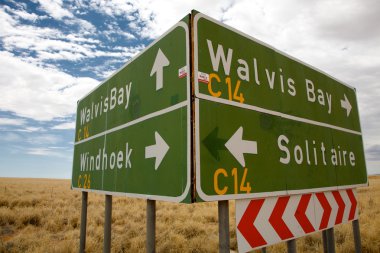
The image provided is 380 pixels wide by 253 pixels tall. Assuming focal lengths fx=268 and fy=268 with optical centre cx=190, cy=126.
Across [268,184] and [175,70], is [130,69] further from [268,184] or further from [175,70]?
[268,184]

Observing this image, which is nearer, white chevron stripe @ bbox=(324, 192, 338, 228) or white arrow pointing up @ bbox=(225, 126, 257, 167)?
white arrow pointing up @ bbox=(225, 126, 257, 167)

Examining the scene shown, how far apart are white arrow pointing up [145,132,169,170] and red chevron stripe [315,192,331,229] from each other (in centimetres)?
209

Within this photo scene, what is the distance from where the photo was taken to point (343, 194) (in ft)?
12.5

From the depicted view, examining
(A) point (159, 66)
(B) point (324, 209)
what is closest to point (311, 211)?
(B) point (324, 209)

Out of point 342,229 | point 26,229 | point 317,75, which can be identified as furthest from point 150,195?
point 26,229

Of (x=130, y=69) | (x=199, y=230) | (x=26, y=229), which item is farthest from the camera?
(x=26, y=229)

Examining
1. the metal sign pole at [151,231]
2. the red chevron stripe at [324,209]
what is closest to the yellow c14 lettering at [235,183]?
the metal sign pole at [151,231]

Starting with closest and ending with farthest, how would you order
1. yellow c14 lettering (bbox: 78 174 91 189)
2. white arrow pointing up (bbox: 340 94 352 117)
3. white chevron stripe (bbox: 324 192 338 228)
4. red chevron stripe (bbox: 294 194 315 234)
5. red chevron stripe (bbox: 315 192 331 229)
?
red chevron stripe (bbox: 294 194 315 234)
red chevron stripe (bbox: 315 192 331 229)
white chevron stripe (bbox: 324 192 338 228)
white arrow pointing up (bbox: 340 94 352 117)
yellow c14 lettering (bbox: 78 174 91 189)

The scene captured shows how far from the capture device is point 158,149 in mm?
2467

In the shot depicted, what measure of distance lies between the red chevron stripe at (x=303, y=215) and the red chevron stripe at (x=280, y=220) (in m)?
0.25

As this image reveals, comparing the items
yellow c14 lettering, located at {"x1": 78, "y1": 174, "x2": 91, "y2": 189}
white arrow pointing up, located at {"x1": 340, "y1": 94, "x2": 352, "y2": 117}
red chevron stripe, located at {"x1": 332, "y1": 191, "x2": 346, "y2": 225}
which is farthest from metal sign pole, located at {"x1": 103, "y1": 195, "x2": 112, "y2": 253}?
white arrow pointing up, located at {"x1": 340, "y1": 94, "x2": 352, "y2": 117}

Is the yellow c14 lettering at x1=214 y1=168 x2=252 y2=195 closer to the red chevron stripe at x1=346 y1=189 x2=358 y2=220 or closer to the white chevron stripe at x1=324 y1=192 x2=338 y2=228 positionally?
the white chevron stripe at x1=324 y1=192 x2=338 y2=228

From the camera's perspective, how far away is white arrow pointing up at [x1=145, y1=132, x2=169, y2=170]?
236 cm

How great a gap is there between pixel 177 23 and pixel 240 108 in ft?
3.15
